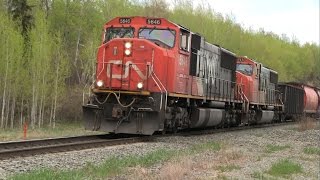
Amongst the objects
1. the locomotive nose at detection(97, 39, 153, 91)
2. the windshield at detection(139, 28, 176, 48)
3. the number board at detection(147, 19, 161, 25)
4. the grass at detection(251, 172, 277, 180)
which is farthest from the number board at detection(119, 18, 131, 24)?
the grass at detection(251, 172, 277, 180)

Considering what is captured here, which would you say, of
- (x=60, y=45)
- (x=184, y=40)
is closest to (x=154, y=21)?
(x=184, y=40)

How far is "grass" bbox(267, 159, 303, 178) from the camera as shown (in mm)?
9594

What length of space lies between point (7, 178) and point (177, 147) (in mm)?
6806

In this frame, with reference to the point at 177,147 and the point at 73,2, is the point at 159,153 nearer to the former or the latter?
the point at 177,147

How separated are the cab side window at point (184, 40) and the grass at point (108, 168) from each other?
4.87 metres

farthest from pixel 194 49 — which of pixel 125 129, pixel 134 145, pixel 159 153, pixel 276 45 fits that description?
pixel 276 45

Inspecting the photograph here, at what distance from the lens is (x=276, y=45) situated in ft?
265

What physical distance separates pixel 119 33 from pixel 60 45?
31476mm

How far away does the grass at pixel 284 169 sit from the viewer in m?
9.59

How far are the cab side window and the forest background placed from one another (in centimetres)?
1539

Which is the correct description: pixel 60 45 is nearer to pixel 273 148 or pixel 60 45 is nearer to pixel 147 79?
pixel 147 79

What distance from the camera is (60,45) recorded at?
4638cm

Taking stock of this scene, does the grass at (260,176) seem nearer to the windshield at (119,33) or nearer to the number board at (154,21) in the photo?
the number board at (154,21)

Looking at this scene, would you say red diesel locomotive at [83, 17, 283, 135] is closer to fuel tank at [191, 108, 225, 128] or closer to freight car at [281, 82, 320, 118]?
fuel tank at [191, 108, 225, 128]
